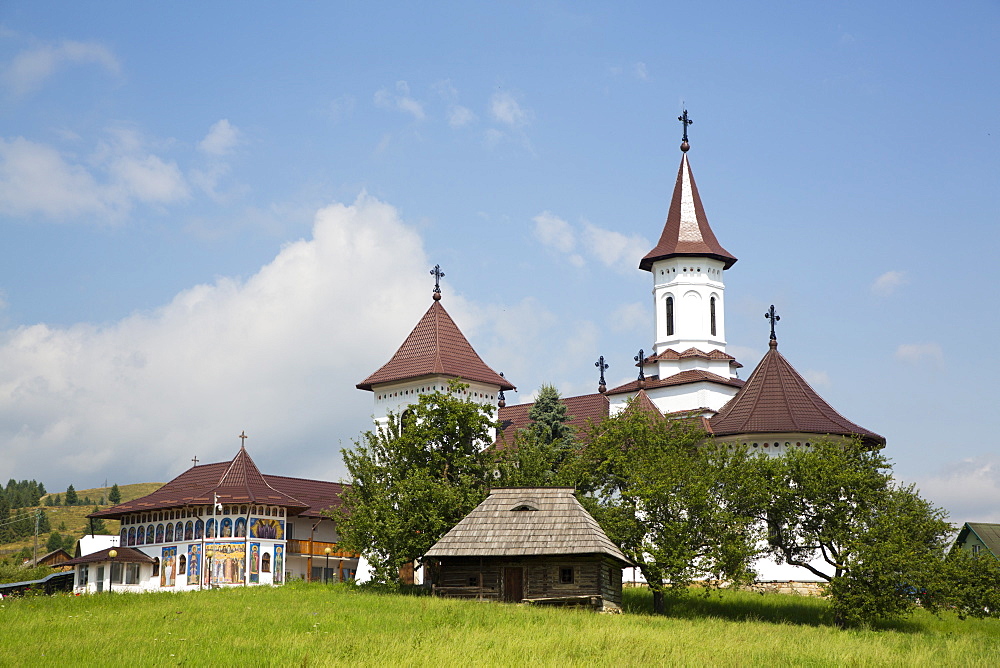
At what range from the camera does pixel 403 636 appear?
2477 cm

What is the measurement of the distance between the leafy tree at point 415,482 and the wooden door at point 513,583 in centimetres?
345

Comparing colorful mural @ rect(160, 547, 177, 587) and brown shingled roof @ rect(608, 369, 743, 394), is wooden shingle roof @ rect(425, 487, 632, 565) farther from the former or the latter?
colorful mural @ rect(160, 547, 177, 587)

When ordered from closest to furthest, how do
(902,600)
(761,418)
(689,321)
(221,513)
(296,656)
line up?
(296,656) → (902,600) → (761,418) → (221,513) → (689,321)

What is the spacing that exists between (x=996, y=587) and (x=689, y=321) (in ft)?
66.5

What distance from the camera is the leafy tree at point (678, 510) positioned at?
3438 centimetres

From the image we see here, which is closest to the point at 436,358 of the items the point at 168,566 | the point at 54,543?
the point at 168,566

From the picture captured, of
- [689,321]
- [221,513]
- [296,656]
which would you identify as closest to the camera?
[296,656]

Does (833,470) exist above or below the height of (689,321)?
below

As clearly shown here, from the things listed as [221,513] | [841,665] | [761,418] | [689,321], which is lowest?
[841,665]

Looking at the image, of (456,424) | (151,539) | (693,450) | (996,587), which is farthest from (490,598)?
(151,539)

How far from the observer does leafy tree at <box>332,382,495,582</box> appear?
3681cm

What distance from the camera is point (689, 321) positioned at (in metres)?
52.3

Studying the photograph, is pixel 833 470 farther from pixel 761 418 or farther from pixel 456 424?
pixel 456 424

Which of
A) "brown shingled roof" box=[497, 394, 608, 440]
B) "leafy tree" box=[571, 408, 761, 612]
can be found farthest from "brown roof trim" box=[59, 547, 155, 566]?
"leafy tree" box=[571, 408, 761, 612]
